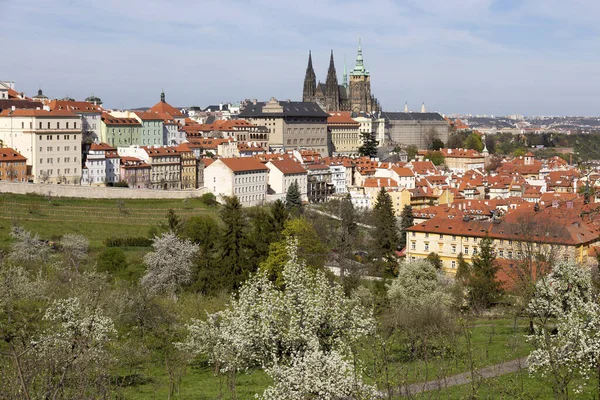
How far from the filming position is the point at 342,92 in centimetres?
13900

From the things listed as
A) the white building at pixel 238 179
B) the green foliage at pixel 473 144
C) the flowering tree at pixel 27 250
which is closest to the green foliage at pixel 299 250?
the flowering tree at pixel 27 250

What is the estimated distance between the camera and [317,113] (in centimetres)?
10394

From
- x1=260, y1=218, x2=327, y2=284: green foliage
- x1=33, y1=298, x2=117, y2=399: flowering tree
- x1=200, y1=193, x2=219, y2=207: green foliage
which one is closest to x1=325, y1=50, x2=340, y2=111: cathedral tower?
x1=200, y1=193, x2=219, y2=207: green foliage

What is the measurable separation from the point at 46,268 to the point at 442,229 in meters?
20.9

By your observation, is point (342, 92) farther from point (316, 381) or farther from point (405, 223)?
point (316, 381)

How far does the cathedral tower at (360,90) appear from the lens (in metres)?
137

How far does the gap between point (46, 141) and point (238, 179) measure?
14728mm

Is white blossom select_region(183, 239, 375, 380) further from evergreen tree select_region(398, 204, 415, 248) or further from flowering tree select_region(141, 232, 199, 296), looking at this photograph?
evergreen tree select_region(398, 204, 415, 248)

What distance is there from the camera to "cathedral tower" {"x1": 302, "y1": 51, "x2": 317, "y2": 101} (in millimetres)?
132250

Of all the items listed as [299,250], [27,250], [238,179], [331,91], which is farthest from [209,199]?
[331,91]

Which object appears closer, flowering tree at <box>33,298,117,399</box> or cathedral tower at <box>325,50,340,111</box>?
flowering tree at <box>33,298,117,399</box>

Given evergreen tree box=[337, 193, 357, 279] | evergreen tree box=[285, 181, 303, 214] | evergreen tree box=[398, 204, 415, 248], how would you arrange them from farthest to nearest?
1. evergreen tree box=[285, 181, 303, 214]
2. evergreen tree box=[398, 204, 415, 248]
3. evergreen tree box=[337, 193, 357, 279]

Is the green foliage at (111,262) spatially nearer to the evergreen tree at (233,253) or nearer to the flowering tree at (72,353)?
the evergreen tree at (233,253)

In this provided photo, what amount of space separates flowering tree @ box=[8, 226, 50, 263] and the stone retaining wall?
45.2 feet
